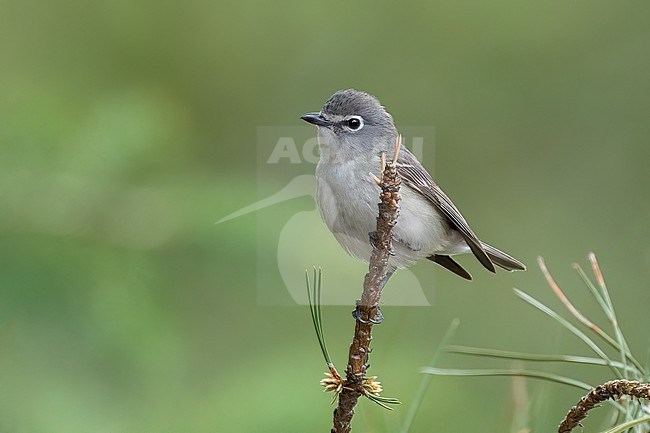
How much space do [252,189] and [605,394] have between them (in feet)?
6.53

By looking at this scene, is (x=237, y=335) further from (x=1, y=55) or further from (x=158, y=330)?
(x=1, y=55)

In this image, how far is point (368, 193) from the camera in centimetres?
311

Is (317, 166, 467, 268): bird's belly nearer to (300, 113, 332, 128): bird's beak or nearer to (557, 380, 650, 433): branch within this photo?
(300, 113, 332, 128): bird's beak

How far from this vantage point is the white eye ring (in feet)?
11.1

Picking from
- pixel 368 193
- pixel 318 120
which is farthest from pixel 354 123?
pixel 368 193

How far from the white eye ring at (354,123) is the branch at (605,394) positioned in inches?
68.8

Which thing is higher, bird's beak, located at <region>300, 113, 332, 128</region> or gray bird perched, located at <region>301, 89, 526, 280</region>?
bird's beak, located at <region>300, 113, 332, 128</region>

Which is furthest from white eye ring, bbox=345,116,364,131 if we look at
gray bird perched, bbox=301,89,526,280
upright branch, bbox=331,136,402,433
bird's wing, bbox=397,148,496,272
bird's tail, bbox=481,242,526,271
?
upright branch, bbox=331,136,402,433

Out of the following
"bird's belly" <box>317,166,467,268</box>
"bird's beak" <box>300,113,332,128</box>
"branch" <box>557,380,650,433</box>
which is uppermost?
"bird's beak" <box>300,113,332,128</box>

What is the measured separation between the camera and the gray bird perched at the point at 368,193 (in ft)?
10.1

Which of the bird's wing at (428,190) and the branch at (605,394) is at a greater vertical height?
the bird's wing at (428,190)

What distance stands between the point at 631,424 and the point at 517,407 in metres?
0.59

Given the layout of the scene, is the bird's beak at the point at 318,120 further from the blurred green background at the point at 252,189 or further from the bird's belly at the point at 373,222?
the blurred green background at the point at 252,189

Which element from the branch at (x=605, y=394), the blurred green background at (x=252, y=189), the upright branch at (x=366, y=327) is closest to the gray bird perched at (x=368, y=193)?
the blurred green background at (x=252, y=189)
